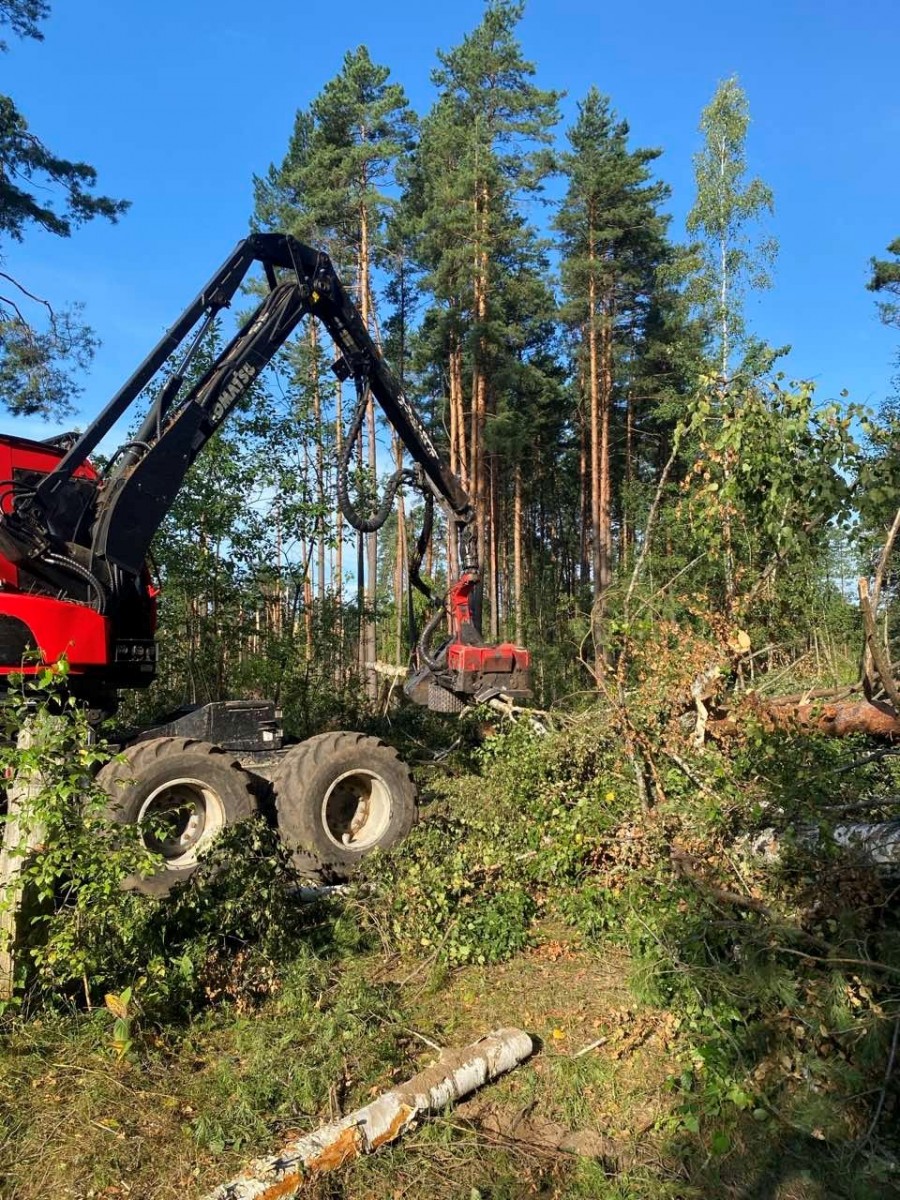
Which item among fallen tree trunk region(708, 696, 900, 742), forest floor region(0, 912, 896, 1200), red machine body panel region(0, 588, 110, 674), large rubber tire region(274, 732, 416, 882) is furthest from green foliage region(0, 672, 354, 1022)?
fallen tree trunk region(708, 696, 900, 742)

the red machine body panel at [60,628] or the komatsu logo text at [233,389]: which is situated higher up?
the komatsu logo text at [233,389]

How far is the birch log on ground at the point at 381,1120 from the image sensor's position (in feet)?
9.65

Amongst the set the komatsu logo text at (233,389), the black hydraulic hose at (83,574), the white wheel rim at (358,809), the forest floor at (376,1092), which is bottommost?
the forest floor at (376,1092)

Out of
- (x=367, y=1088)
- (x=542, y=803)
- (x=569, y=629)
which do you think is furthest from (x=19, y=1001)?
(x=569, y=629)

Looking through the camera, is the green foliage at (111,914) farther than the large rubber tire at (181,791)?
No

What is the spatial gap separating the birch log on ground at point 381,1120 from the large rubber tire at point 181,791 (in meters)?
2.79

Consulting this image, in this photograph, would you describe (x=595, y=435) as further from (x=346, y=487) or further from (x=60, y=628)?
(x=60, y=628)

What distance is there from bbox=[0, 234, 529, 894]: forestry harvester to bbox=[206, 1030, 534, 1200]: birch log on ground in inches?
105

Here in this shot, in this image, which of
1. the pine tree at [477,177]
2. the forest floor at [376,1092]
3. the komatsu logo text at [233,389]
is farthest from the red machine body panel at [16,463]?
the pine tree at [477,177]

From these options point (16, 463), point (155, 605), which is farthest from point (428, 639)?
point (16, 463)

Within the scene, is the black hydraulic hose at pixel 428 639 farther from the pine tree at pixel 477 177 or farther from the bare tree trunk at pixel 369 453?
the pine tree at pixel 477 177

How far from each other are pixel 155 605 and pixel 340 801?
7.68 feet

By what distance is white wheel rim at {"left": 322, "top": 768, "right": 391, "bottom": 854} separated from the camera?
6918 mm

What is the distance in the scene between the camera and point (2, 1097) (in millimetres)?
3330
